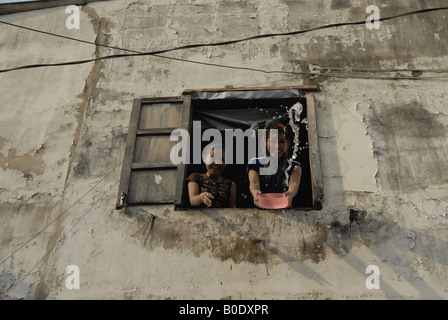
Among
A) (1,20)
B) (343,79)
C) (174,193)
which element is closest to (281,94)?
(343,79)

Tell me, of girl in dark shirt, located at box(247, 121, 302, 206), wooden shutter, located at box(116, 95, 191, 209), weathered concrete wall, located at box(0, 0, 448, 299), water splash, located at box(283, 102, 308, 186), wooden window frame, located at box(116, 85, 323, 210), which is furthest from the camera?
water splash, located at box(283, 102, 308, 186)

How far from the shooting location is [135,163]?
195 inches

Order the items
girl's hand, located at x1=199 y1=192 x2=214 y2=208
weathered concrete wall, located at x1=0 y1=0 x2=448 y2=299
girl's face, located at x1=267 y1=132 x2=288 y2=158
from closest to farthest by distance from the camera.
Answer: weathered concrete wall, located at x1=0 y1=0 x2=448 y2=299, girl's hand, located at x1=199 y1=192 x2=214 y2=208, girl's face, located at x1=267 y1=132 x2=288 y2=158

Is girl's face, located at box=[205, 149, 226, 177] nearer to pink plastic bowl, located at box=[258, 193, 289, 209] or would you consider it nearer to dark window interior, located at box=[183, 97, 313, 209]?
dark window interior, located at box=[183, 97, 313, 209]

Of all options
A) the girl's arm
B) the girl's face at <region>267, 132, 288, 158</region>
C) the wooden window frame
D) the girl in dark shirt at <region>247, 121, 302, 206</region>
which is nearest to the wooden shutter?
the wooden window frame

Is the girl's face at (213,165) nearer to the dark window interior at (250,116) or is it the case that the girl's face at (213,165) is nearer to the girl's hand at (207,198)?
the dark window interior at (250,116)

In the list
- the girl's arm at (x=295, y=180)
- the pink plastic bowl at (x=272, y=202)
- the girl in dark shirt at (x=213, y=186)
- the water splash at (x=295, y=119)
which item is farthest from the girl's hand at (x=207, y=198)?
the water splash at (x=295, y=119)

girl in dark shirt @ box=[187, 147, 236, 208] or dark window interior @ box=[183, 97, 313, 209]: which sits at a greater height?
dark window interior @ box=[183, 97, 313, 209]

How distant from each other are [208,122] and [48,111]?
1.95m

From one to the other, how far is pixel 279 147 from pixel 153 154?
143 centimetres

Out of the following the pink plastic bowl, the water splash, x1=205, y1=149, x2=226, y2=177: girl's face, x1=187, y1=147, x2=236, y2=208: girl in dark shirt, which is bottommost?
the pink plastic bowl

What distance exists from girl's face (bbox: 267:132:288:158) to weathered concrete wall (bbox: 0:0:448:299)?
500 mm

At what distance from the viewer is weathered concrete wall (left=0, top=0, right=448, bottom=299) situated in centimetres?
423

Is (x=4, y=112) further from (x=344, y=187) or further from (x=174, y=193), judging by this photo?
(x=344, y=187)
